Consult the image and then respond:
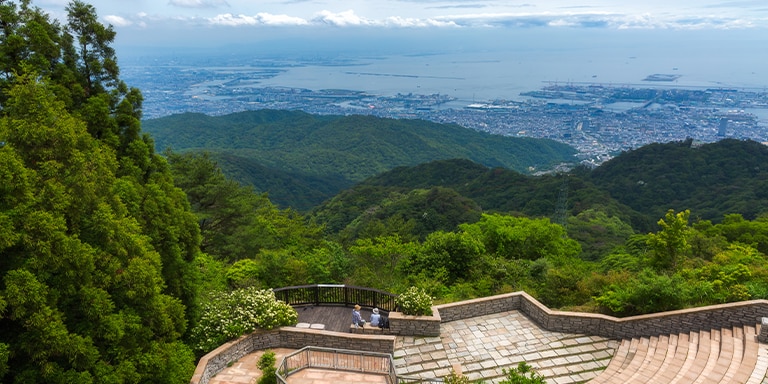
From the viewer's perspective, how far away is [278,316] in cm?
966

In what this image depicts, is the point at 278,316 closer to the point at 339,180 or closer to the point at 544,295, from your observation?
the point at 544,295

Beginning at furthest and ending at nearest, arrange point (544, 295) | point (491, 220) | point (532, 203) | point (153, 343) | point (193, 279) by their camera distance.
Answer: point (532, 203)
point (491, 220)
point (544, 295)
point (193, 279)
point (153, 343)

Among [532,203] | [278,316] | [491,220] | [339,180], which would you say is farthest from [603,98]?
[278,316]

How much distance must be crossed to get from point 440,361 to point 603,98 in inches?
8269

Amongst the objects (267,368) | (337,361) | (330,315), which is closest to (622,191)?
(330,315)

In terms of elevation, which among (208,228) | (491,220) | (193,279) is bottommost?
(208,228)

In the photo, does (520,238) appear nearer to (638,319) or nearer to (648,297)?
(648,297)

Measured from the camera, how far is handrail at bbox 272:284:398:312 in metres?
11.1

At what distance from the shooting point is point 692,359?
27.0 feet

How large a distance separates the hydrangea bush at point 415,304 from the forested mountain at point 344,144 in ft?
249

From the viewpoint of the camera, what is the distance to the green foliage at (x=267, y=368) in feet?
27.0

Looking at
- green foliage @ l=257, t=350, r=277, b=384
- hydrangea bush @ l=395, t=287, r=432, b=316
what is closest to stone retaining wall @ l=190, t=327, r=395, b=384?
green foliage @ l=257, t=350, r=277, b=384

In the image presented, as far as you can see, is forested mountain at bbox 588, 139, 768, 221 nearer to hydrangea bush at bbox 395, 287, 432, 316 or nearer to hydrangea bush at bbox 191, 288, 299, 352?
hydrangea bush at bbox 395, 287, 432, 316

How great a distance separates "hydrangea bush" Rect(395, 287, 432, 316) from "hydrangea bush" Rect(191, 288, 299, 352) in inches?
Result: 94.1
